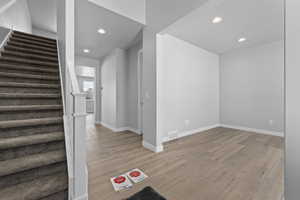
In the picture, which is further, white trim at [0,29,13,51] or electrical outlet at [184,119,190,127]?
electrical outlet at [184,119,190,127]

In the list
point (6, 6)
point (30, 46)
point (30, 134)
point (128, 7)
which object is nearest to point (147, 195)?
point (30, 134)

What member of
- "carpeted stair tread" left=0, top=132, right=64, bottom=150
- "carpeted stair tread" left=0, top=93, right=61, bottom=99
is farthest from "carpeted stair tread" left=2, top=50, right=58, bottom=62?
"carpeted stair tread" left=0, top=132, right=64, bottom=150

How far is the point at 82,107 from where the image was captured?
3.88ft

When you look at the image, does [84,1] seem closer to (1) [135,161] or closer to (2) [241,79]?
(1) [135,161]

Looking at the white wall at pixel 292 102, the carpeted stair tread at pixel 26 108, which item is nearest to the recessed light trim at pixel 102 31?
the carpeted stair tread at pixel 26 108

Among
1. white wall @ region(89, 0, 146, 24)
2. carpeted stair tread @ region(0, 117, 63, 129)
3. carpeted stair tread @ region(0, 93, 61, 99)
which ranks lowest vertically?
carpeted stair tread @ region(0, 117, 63, 129)

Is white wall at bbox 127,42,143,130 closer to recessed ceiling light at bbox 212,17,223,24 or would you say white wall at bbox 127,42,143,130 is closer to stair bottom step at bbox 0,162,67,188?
recessed ceiling light at bbox 212,17,223,24

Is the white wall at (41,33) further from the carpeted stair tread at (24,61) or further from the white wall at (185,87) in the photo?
the white wall at (185,87)

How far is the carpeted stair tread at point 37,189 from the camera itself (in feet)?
3.11

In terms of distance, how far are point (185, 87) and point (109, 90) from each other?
2.61m

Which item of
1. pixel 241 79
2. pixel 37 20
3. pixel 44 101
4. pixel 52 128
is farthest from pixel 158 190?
pixel 37 20

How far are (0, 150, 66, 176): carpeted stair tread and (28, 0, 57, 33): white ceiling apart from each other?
4.16 metres

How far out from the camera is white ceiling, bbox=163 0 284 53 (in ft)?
6.14

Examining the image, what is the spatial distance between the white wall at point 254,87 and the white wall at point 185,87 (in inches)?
13.9
